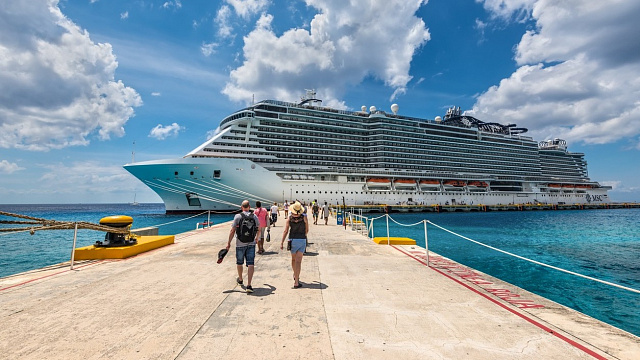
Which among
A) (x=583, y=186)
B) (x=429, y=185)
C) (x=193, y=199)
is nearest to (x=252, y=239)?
(x=193, y=199)

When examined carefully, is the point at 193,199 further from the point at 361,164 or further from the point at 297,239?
the point at 297,239

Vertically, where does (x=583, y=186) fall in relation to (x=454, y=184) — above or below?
above

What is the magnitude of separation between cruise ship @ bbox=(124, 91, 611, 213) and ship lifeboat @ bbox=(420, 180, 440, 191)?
0.22 m

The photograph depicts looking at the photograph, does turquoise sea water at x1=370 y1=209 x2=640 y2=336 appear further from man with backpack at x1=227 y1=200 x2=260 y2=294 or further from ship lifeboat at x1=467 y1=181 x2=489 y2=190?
ship lifeboat at x1=467 y1=181 x2=489 y2=190

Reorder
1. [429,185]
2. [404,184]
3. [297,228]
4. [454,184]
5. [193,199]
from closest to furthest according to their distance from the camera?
[297,228]
[193,199]
[404,184]
[429,185]
[454,184]

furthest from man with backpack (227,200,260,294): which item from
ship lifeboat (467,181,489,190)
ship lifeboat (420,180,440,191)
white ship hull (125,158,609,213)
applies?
ship lifeboat (467,181,489,190)

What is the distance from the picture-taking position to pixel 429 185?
55031 mm

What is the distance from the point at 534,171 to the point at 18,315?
88909mm

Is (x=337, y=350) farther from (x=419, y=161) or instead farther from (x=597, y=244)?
(x=419, y=161)

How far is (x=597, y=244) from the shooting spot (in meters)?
17.4

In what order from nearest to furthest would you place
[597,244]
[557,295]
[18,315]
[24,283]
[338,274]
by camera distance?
1. [18,315]
2. [24,283]
3. [338,274]
4. [557,295]
5. [597,244]

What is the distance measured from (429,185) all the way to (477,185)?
14.9 m

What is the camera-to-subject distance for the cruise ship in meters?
35.7

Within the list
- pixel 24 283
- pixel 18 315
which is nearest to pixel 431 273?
pixel 18 315
